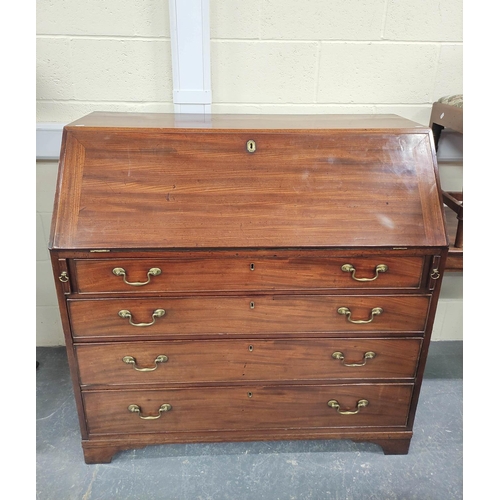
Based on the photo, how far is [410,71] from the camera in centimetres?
191

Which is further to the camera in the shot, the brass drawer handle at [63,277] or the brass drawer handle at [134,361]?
the brass drawer handle at [134,361]

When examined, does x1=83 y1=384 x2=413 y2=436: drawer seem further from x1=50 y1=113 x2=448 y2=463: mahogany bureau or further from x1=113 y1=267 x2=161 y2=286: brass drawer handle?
x1=113 y1=267 x2=161 y2=286: brass drawer handle

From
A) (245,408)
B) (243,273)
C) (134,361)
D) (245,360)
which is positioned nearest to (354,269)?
(243,273)

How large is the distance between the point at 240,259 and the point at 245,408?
62 centimetres

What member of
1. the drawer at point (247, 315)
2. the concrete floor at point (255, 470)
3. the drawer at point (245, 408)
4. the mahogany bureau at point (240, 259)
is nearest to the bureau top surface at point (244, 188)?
the mahogany bureau at point (240, 259)

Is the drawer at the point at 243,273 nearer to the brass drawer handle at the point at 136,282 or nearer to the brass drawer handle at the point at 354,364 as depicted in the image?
the brass drawer handle at the point at 136,282

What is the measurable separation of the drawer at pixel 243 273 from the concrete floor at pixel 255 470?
750 millimetres

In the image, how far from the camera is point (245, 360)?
1514 mm

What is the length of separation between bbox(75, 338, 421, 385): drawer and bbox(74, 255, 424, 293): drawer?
0.22 meters

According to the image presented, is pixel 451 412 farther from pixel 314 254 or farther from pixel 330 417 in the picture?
pixel 314 254

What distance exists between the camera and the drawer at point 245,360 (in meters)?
1.47

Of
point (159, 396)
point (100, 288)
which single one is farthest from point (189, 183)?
point (159, 396)

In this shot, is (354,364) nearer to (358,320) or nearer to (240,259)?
(358,320)

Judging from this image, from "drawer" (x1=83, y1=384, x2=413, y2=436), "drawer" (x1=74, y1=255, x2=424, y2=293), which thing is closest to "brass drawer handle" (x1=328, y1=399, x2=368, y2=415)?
"drawer" (x1=83, y1=384, x2=413, y2=436)
